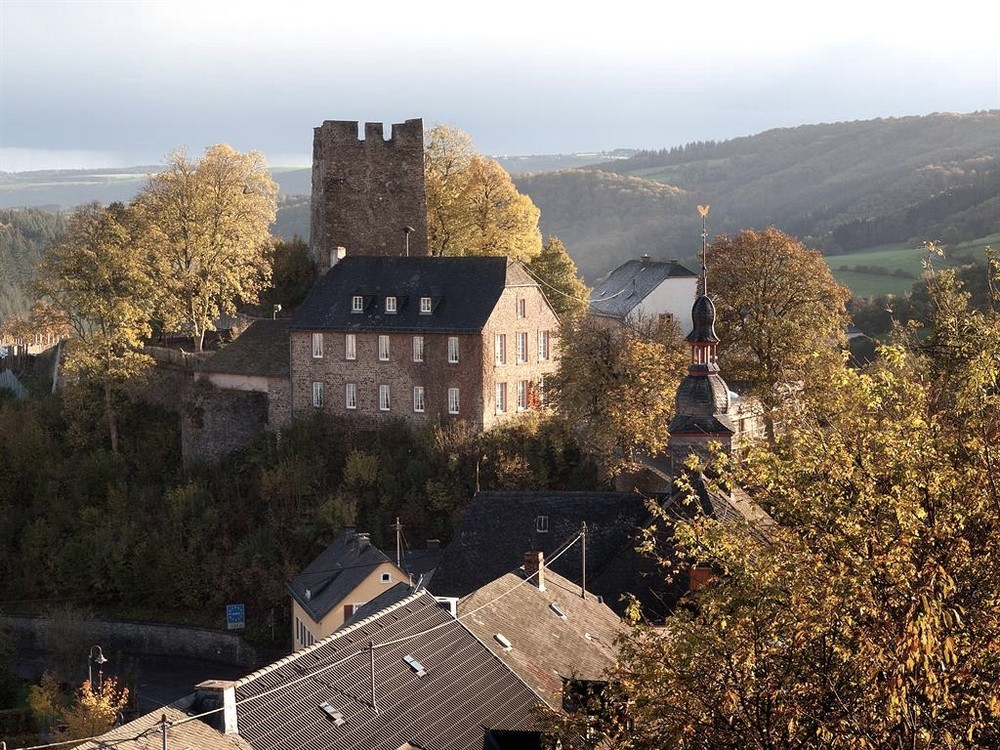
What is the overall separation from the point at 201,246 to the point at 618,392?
59.7ft

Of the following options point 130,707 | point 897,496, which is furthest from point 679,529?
point 130,707

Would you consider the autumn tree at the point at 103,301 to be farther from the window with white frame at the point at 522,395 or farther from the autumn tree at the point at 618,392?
the autumn tree at the point at 618,392

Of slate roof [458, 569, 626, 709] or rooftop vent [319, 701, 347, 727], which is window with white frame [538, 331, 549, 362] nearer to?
slate roof [458, 569, 626, 709]

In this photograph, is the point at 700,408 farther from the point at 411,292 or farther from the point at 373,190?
the point at 373,190

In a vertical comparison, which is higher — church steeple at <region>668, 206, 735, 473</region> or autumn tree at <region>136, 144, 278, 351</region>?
autumn tree at <region>136, 144, 278, 351</region>

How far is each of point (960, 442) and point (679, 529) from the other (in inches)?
109

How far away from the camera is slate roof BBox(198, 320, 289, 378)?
4659 centimetres

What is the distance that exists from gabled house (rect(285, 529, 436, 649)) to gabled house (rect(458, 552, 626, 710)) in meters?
6.34

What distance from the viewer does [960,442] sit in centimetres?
1378

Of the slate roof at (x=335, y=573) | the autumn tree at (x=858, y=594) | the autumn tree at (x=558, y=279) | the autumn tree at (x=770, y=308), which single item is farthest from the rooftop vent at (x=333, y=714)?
the autumn tree at (x=558, y=279)

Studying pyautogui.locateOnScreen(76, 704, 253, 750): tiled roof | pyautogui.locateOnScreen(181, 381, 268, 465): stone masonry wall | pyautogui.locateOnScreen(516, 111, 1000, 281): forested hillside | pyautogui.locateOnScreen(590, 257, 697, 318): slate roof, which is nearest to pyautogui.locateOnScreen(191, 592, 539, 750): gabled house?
pyautogui.locateOnScreen(76, 704, 253, 750): tiled roof

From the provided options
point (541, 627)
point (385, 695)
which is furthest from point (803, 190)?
point (385, 695)

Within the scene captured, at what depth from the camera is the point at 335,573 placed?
37625 millimetres

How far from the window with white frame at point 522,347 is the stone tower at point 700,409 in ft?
30.8
